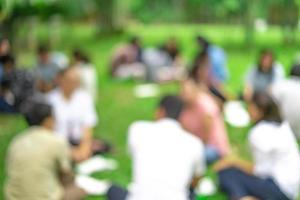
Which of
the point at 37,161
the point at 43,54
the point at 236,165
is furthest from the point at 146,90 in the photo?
the point at 37,161

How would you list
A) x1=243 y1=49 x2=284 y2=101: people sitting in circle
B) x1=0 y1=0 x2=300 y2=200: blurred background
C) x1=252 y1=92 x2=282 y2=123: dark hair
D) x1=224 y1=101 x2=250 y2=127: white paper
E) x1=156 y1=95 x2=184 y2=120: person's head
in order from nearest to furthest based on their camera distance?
x1=156 y1=95 x2=184 y2=120: person's head
x1=252 y1=92 x2=282 y2=123: dark hair
x1=243 y1=49 x2=284 y2=101: people sitting in circle
x1=224 y1=101 x2=250 y2=127: white paper
x1=0 y1=0 x2=300 y2=200: blurred background

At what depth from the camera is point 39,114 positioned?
14.0ft

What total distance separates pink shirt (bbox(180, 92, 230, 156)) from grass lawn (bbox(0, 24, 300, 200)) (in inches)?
23.9

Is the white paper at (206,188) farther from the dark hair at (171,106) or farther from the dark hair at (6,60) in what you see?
the dark hair at (6,60)

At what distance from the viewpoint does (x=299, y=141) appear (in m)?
5.66

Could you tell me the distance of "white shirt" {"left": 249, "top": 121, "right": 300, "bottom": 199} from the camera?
181 inches

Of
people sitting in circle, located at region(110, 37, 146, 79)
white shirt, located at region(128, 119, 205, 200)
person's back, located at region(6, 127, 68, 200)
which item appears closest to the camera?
white shirt, located at region(128, 119, 205, 200)

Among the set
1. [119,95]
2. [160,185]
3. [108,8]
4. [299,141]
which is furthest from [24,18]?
[160,185]

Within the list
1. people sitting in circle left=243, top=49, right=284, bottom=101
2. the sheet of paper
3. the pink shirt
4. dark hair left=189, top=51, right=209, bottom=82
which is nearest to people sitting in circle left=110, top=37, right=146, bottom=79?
the sheet of paper

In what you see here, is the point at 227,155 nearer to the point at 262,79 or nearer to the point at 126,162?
the point at 126,162

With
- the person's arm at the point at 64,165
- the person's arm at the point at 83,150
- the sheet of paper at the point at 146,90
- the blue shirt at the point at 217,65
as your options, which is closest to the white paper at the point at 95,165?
the person's arm at the point at 83,150

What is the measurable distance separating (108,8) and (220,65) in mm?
10955

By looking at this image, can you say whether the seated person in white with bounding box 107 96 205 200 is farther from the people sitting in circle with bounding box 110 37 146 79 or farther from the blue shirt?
the people sitting in circle with bounding box 110 37 146 79

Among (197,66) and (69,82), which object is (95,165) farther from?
(197,66)
